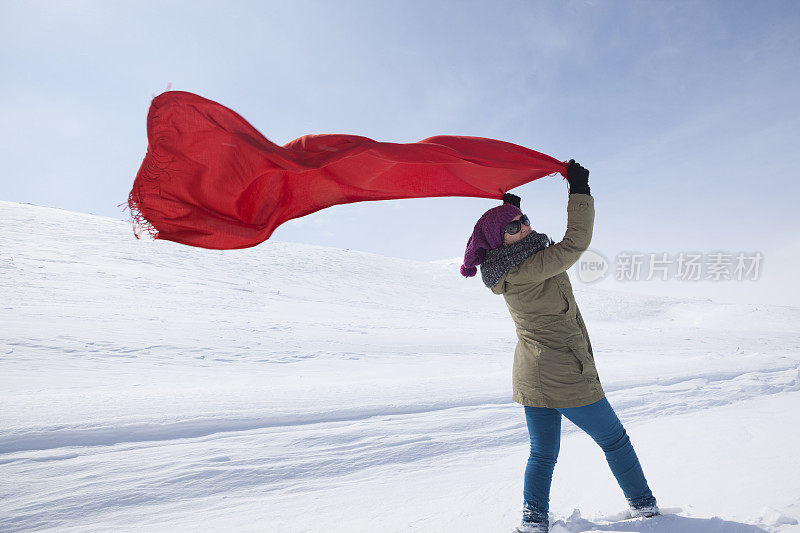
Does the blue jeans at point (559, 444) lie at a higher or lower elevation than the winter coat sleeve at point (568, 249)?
lower

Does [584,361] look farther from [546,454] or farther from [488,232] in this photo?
[488,232]

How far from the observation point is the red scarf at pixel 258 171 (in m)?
2.34

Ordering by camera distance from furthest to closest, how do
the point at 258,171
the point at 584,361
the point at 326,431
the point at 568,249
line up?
the point at 326,431
the point at 258,171
the point at 584,361
the point at 568,249

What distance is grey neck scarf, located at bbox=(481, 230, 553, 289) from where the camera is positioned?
79.9 inches

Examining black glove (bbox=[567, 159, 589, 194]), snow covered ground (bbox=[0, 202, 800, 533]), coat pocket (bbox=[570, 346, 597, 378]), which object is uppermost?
black glove (bbox=[567, 159, 589, 194])

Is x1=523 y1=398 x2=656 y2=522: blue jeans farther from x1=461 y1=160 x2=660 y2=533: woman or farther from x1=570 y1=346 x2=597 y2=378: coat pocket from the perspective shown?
x1=570 y1=346 x2=597 y2=378: coat pocket

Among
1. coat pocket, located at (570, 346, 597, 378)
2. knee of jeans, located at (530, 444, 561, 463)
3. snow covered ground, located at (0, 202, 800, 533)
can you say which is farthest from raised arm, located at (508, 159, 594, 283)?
snow covered ground, located at (0, 202, 800, 533)

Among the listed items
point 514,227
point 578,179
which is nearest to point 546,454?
point 514,227

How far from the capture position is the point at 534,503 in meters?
2.04

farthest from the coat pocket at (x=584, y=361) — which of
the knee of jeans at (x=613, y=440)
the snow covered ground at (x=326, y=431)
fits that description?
the snow covered ground at (x=326, y=431)

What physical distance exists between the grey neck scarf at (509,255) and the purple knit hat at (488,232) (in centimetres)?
4

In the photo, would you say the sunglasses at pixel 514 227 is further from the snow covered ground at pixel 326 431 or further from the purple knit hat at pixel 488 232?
the snow covered ground at pixel 326 431

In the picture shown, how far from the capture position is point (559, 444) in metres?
2.06

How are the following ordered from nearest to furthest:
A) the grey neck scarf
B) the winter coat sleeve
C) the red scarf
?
1. the winter coat sleeve
2. the grey neck scarf
3. the red scarf
